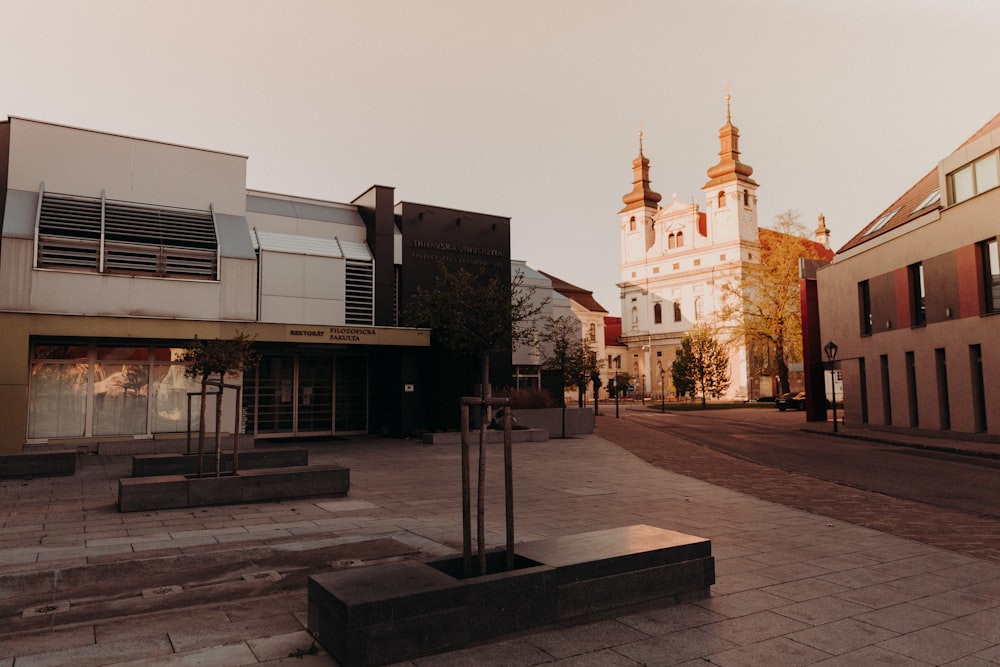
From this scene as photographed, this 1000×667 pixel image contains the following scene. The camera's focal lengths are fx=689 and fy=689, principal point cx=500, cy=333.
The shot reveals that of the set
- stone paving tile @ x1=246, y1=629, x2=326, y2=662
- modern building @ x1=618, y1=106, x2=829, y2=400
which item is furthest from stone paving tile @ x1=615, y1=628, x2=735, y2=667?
modern building @ x1=618, y1=106, x2=829, y2=400

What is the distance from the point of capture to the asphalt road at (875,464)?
12047mm

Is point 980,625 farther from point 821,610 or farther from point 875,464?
point 875,464

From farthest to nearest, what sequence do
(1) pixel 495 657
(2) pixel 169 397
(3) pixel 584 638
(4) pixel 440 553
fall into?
(2) pixel 169 397 → (4) pixel 440 553 → (3) pixel 584 638 → (1) pixel 495 657

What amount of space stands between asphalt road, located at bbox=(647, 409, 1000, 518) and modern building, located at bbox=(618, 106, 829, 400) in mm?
44235

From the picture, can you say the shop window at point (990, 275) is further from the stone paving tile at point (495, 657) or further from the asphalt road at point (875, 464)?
the stone paving tile at point (495, 657)

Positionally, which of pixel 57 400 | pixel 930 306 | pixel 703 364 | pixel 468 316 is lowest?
pixel 57 400

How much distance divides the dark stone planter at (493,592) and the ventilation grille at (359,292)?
19439 mm

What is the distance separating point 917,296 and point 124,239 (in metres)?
27.1

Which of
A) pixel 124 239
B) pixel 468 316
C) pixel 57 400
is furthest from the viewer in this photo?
pixel 468 316

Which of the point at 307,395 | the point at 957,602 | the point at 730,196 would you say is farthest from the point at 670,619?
the point at 730,196

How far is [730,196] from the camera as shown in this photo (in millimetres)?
73875

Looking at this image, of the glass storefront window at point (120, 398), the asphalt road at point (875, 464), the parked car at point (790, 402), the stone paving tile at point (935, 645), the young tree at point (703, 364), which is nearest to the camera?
the stone paving tile at point (935, 645)

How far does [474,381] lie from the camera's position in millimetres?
24797

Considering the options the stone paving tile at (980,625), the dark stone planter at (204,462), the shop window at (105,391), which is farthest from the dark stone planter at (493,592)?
the shop window at (105,391)
